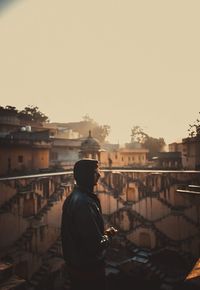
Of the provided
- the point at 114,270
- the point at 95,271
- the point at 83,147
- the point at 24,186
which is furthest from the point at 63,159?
the point at 95,271

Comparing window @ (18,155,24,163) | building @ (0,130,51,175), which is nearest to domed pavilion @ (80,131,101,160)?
building @ (0,130,51,175)

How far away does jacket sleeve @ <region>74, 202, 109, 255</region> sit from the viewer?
3.50 m

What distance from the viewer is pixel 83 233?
350 centimetres

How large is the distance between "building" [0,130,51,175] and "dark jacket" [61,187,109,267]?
2080 centimetres

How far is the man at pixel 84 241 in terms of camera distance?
352 cm

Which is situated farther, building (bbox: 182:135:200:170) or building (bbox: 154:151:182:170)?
building (bbox: 154:151:182:170)

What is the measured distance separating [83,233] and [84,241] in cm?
12

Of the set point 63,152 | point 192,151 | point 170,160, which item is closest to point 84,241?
point 192,151

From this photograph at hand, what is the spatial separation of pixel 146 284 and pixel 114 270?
91.1 inches

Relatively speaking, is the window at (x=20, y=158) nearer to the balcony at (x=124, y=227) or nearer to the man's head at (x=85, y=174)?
the balcony at (x=124, y=227)

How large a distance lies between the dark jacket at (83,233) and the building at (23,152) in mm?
20802

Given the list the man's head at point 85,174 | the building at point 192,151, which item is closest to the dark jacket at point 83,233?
the man's head at point 85,174

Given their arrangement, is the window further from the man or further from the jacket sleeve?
the jacket sleeve

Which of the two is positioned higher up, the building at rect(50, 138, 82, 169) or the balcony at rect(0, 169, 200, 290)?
the building at rect(50, 138, 82, 169)
